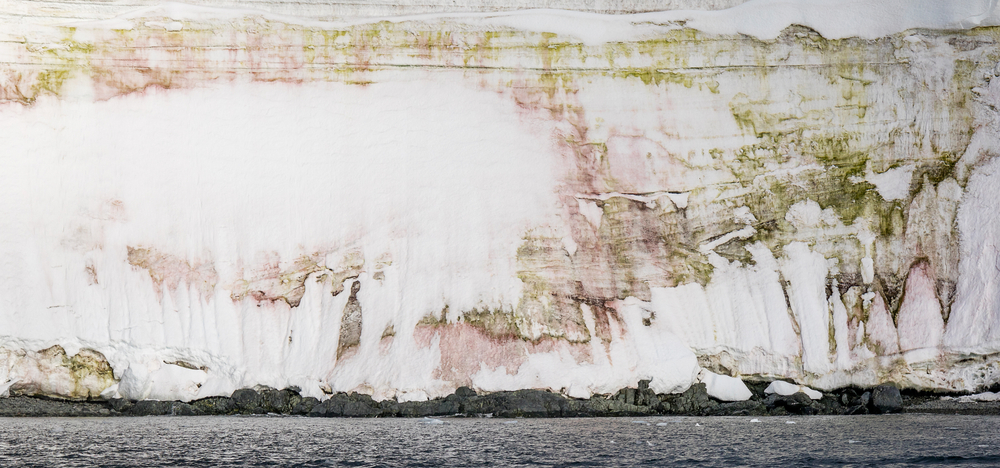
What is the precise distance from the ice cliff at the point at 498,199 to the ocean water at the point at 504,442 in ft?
2.68

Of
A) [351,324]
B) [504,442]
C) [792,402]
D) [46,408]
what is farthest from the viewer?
[351,324]

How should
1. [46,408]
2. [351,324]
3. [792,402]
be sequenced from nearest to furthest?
[46,408]
[792,402]
[351,324]

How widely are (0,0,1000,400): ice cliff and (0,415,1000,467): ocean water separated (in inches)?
32.2

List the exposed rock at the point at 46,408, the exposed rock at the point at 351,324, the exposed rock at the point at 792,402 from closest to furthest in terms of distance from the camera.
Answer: the exposed rock at the point at 46,408, the exposed rock at the point at 792,402, the exposed rock at the point at 351,324

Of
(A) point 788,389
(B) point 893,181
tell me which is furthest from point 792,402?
(B) point 893,181

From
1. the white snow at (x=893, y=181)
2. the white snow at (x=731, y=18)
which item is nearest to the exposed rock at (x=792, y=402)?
the white snow at (x=893, y=181)

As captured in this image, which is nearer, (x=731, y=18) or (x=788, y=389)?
(x=788, y=389)

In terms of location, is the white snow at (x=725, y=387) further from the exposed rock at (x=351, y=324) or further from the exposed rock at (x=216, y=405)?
the exposed rock at (x=216, y=405)

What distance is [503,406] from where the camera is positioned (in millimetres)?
4398

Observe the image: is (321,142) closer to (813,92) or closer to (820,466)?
(813,92)

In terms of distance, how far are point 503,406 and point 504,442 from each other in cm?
132

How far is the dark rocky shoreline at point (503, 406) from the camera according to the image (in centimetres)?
438

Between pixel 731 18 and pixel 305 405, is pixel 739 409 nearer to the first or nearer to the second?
pixel 305 405

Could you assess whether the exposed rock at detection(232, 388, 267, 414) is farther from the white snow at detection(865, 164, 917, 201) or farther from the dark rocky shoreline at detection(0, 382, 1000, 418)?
the white snow at detection(865, 164, 917, 201)
